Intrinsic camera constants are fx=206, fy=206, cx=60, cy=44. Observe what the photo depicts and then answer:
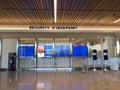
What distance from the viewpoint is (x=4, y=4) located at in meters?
8.52

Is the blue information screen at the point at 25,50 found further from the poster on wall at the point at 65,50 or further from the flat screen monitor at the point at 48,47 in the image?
the poster on wall at the point at 65,50

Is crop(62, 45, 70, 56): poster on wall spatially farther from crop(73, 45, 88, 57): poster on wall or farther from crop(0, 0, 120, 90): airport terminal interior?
crop(73, 45, 88, 57): poster on wall

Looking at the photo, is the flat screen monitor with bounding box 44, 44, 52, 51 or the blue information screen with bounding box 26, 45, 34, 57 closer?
the blue information screen with bounding box 26, 45, 34, 57

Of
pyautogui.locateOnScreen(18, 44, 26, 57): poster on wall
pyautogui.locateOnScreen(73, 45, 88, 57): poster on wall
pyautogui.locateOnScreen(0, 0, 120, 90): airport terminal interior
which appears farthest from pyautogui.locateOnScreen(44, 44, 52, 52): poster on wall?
pyautogui.locateOnScreen(73, 45, 88, 57): poster on wall

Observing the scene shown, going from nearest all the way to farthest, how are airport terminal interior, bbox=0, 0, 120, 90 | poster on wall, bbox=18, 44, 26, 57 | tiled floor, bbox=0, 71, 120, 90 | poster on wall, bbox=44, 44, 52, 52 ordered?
tiled floor, bbox=0, 71, 120, 90 < airport terminal interior, bbox=0, 0, 120, 90 < poster on wall, bbox=18, 44, 26, 57 < poster on wall, bbox=44, 44, 52, 52

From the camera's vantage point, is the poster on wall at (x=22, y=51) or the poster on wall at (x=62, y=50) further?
the poster on wall at (x=62, y=50)

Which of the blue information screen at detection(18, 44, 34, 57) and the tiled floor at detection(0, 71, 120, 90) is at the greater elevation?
the blue information screen at detection(18, 44, 34, 57)

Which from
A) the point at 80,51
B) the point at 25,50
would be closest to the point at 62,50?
the point at 80,51

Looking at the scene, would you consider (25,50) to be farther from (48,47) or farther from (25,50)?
(48,47)

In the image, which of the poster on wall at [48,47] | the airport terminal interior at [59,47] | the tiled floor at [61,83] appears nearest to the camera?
the tiled floor at [61,83]

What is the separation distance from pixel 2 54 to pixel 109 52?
26.5ft

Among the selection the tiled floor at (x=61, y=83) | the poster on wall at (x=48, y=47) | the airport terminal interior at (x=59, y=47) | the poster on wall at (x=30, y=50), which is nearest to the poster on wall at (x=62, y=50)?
the airport terminal interior at (x=59, y=47)

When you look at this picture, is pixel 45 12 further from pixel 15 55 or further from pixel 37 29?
pixel 15 55

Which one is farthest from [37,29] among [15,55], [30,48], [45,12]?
[45,12]
